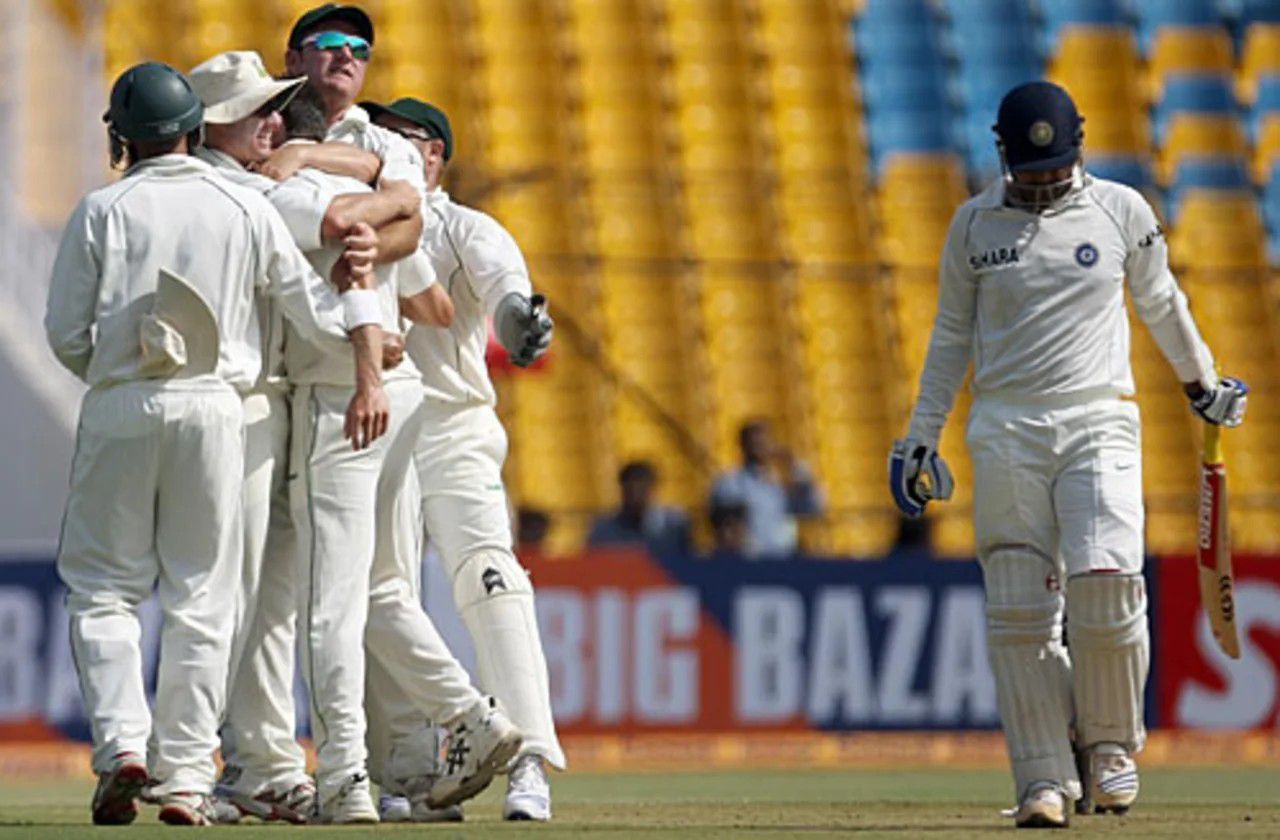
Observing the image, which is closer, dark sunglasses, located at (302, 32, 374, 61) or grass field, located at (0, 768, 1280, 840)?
grass field, located at (0, 768, 1280, 840)

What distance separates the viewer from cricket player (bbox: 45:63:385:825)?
7484 mm

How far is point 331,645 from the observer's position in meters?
7.73

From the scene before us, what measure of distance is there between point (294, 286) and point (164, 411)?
508 mm

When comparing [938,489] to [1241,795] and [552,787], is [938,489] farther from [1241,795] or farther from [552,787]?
[552,787]

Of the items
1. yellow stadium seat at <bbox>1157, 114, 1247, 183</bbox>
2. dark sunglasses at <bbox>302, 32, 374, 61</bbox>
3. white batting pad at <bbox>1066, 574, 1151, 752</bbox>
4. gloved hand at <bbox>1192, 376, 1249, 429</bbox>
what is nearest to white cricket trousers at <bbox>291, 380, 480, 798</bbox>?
dark sunglasses at <bbox>302, 32, 374, 61</bbox>

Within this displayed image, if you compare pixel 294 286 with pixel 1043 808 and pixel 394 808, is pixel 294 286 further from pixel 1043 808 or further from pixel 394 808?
pixel 1043 808

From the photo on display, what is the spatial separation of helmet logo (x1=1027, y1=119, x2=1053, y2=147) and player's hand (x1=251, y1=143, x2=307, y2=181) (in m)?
2.09

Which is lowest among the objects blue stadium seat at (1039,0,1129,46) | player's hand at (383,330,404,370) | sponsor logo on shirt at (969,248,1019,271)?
player's hand at (383,330,404,370)

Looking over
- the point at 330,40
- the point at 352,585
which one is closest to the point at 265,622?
the point at 352,585

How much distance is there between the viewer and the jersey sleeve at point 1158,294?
27.6ft

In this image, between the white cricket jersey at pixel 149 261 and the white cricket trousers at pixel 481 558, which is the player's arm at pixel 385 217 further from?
the white cricket trousers at pixel 481 558

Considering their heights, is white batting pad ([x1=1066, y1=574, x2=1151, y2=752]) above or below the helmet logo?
below

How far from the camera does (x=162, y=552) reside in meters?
7.61

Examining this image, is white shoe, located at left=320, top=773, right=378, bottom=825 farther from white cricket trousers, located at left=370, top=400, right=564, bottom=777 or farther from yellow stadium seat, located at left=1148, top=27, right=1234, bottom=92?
yellow stadium seat, located at left=1148, top=27, right=1234, bottom=92
